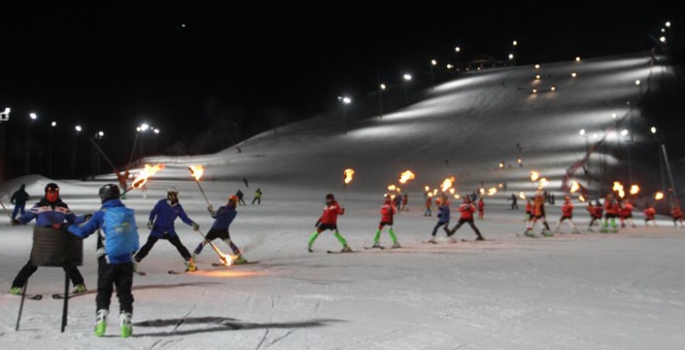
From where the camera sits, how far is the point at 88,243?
675 inches

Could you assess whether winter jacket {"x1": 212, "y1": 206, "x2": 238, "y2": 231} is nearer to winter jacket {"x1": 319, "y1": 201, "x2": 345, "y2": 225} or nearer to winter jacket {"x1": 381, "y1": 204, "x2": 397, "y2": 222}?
winter jacket {"x1": 319, "y1": 201, "x2": 345, "y2": 225}

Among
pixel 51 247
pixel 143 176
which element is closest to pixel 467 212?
pixel 143 176

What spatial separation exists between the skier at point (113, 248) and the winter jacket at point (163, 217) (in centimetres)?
506

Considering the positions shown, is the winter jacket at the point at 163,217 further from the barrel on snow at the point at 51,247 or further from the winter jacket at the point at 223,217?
the barrel on snow at the point at 51,247

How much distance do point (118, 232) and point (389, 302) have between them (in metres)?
3.54

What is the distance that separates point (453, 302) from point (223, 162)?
189 ft

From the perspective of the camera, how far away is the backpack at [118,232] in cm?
625

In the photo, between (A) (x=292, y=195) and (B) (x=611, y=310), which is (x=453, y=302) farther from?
(A) (x=292, y=195)

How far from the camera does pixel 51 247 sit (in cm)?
651

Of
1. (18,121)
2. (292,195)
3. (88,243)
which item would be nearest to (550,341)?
(88,243)

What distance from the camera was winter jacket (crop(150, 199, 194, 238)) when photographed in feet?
37.5

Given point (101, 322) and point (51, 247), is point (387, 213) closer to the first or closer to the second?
point (51, 247)

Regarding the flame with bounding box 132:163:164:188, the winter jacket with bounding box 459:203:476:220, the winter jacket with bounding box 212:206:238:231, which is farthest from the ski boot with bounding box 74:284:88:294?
the winter jacket with bounding box 459:203:476:220

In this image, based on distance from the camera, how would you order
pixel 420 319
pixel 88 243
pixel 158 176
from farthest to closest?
1. pixel 158 176
2. pixel 88 243
3. pixel 420 319
